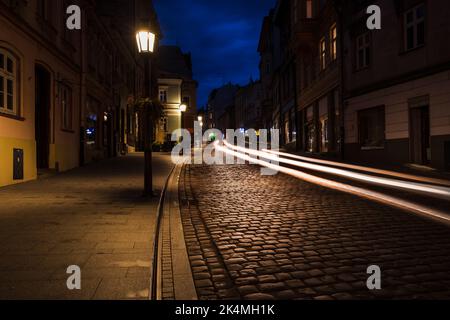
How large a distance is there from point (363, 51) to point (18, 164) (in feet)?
54.5

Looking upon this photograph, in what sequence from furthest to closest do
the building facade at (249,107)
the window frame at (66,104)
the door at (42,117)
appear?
the building facade at (249,107)
the window frame at (66,104)
the door at (42,117)

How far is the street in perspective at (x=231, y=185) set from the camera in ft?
13.5

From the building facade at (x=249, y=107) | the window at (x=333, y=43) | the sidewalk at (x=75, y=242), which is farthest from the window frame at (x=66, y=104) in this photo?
the building facade at (x=249, y=107)

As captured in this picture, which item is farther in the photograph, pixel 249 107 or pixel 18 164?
pixel 249 107

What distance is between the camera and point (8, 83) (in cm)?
1184

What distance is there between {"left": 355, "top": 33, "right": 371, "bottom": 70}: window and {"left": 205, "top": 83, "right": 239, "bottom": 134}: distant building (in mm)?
98649

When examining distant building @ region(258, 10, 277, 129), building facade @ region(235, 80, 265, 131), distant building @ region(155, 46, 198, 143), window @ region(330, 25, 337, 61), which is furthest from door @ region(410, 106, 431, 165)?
building facade @ region(235, 80, 265, 131)

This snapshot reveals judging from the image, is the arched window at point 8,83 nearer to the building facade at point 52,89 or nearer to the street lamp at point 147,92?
the building facade at point 52,89

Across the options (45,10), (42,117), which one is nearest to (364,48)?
(45,10)

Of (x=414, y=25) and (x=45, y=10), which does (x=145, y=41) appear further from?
(x=414, y=25)

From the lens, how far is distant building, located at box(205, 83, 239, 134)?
5037 inches

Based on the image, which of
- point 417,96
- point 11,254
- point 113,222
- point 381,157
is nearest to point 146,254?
point 11,254

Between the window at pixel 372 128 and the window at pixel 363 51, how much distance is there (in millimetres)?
2313

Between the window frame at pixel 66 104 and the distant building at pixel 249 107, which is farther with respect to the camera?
the distant building at pixel 249 107
